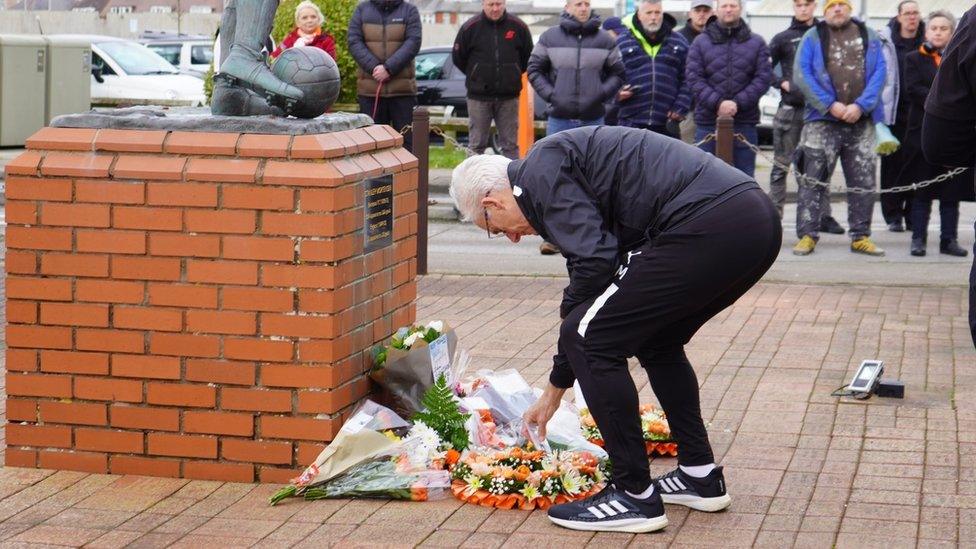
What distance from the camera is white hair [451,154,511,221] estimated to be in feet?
15.2

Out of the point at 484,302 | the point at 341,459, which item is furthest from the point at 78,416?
the point at 484,302

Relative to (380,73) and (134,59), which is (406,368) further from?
(134,59)

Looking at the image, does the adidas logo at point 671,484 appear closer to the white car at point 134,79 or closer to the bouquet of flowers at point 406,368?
the bouquet of flowers at point 406,368

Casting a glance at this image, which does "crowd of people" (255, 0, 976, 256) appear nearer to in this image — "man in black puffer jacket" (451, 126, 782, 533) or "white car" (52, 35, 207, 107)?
"man in black puffer jacket" (451, 126, 782, 533)

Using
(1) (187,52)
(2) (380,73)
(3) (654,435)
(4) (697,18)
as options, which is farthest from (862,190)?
(1) (187,52)

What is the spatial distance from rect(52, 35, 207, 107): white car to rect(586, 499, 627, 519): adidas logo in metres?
18.6

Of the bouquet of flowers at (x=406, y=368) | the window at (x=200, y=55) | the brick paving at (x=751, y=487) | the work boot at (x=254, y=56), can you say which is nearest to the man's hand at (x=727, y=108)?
the brick paving at (x=751, y=487)

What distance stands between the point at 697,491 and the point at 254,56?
2195 millimetres

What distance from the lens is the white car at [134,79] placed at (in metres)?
23.2

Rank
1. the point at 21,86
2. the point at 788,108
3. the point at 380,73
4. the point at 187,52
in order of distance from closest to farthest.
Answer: the point at 788,108 < the point at 380,73 < the point at 21,86 < the point at 187,52

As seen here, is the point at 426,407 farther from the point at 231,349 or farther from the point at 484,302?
the point at 484,302

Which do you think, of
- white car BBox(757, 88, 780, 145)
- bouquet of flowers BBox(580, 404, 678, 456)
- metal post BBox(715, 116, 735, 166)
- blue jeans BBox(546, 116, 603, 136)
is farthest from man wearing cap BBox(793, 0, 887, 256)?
white car BBox(757, 88, 780, 145)

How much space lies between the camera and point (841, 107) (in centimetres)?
1134

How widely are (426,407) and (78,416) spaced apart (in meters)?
1.22
